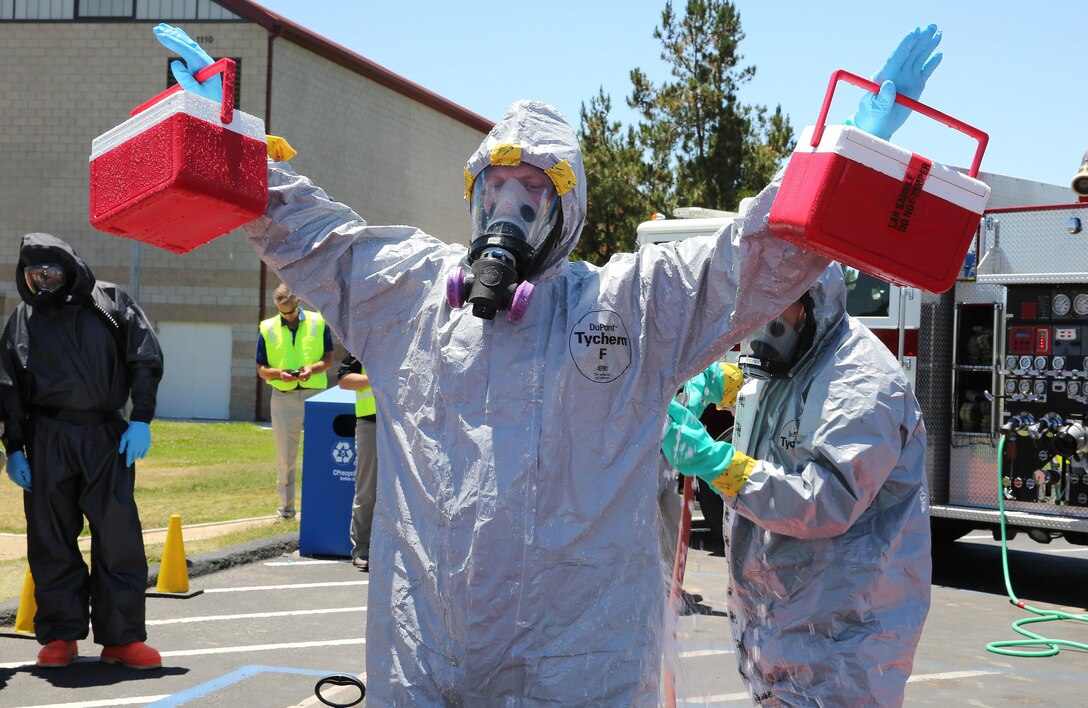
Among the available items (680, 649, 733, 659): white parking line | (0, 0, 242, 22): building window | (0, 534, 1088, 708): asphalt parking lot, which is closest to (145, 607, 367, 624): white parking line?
(0, 534, 1088, 708): asphalt parking lot

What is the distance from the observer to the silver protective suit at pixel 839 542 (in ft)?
10.8

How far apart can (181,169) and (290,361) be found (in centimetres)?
693

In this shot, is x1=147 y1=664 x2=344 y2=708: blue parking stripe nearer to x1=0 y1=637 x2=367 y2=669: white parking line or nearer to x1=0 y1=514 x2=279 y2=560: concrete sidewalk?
x1=0 y1=637 x2=367 y2=669: white parking line

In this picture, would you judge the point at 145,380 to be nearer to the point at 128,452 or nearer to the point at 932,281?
the point at 128,452

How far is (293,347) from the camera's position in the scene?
938 centimetres

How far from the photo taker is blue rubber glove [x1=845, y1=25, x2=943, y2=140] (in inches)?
93.0

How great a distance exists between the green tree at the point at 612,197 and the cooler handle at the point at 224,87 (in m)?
17.5

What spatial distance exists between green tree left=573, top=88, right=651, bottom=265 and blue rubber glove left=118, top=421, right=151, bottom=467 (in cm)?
1507

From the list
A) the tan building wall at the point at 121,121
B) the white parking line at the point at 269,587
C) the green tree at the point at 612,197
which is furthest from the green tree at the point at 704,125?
the white parking line at the point at 269,587

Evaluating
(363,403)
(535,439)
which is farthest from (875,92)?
(363,403)

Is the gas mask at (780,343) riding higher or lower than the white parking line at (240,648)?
higher

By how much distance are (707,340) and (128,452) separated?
3.90m

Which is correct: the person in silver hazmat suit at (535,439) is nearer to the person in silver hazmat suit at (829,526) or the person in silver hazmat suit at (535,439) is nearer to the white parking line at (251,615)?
the person in silver hazmat suit at (829,526)

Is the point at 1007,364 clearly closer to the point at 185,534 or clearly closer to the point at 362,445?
the point at 362,445
